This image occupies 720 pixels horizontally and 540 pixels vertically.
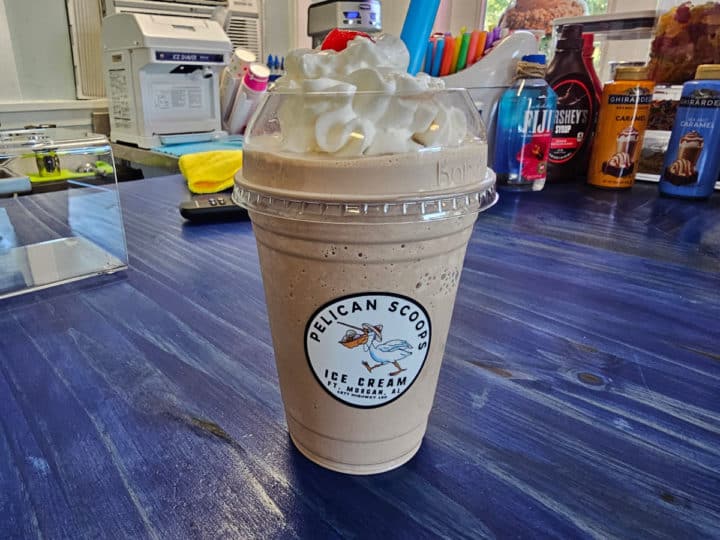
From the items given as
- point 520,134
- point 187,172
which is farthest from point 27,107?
point 520,134

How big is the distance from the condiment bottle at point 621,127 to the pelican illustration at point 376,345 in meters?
0.94

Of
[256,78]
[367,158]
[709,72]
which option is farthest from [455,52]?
[256,78]

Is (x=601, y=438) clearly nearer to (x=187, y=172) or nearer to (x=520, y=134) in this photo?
(x=520, y=134)

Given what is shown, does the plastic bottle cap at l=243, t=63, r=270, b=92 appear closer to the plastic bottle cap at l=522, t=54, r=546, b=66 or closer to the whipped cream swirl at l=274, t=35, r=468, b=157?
the plastic bottle cap at l=522, t=54, r=546, b=66

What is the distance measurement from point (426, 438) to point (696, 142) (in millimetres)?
920

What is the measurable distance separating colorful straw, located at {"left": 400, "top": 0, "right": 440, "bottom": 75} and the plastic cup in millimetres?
61

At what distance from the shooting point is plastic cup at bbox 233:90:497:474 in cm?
24

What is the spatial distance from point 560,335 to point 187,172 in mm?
821

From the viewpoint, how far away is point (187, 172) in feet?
3.31

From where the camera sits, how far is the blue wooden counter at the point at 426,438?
26cm

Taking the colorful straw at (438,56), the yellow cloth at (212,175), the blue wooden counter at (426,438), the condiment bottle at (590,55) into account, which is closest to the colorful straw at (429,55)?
the colorful straw at (438,56)

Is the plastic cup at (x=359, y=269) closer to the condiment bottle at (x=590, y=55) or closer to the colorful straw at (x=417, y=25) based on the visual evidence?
the colorful straw at (x=417, y=25)

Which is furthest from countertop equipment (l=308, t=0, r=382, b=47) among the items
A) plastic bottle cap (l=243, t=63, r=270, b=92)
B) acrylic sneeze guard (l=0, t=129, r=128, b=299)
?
acrylic sneeze guard (l=0, t=129, r=128, b=299)

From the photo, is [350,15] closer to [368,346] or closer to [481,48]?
[481,48]
